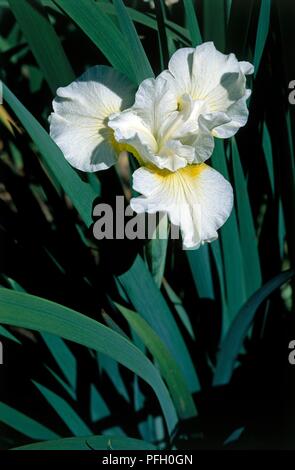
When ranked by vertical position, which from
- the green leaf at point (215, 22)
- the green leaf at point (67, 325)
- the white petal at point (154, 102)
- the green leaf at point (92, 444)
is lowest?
the green leaf at point (92, 444)

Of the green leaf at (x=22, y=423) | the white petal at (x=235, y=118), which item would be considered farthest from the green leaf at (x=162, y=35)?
the green leaf at (x=22, y=423)

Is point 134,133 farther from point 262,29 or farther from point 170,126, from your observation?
point 262,29

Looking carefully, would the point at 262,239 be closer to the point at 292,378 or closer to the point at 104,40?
the point at 292,378

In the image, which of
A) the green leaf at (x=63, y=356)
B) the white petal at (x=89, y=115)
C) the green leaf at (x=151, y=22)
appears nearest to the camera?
the white petal at (x=89, y=115)

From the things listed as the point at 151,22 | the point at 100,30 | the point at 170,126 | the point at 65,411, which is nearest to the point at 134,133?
the point at 170,126

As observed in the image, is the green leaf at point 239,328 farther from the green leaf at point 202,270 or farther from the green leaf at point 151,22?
the green leaf at point 151,22
